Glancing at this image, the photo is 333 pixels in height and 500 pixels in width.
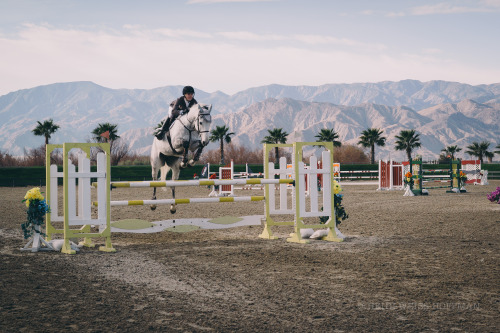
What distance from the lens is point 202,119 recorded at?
27.1ft

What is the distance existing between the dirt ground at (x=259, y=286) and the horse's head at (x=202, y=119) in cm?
174

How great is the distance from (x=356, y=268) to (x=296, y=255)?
44.6 inches

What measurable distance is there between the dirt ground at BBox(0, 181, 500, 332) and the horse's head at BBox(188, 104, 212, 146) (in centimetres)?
174

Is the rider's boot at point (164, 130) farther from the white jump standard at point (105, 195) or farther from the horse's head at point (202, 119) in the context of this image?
the white jump standard at point (105, 195)

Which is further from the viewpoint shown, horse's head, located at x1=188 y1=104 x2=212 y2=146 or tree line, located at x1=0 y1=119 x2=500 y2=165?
tree line, located at x1=0 y1=119 x2=500 y2=165

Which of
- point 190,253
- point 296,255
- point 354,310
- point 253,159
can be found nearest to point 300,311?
point 354,310

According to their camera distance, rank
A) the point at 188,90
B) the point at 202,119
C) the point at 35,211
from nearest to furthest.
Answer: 1. the point at 35,211
2. the point at 202,119
3. the point at 188,90

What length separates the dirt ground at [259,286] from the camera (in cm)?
384

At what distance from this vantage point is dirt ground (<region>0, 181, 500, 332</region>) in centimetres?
384

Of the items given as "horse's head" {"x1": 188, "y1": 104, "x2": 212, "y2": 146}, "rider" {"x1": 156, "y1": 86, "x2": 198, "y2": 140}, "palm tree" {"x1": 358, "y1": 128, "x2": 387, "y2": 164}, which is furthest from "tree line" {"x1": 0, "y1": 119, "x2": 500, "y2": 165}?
"horse's head" {"x1": 188, "y1": 104, "x2": 212, "y2": 146}

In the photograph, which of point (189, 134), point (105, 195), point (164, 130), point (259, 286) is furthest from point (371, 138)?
point (259, 286)

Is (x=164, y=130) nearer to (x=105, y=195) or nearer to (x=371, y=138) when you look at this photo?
(x=105, y=195)

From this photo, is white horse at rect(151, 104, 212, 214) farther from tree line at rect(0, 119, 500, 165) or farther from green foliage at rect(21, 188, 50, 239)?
tree line at rect(0, 119, 500, 165)

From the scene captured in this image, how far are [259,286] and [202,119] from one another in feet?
12.7
